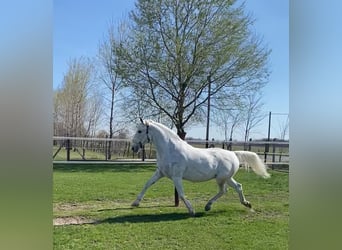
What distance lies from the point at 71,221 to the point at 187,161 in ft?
2.95

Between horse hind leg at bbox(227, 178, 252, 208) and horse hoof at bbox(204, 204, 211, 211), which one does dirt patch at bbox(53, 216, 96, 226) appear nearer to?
horse hoof at bbox(204, 204, 211, 211)

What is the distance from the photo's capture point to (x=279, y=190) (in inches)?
113

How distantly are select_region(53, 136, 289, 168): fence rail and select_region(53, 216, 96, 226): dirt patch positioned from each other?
67cm

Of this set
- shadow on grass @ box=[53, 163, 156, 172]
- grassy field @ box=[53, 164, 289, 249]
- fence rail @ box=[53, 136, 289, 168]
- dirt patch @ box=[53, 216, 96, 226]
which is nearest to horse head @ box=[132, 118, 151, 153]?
fence rail @ box=[53, 136, 289, 168]

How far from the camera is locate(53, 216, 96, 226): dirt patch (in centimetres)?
196

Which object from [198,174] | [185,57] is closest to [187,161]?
[198,174]

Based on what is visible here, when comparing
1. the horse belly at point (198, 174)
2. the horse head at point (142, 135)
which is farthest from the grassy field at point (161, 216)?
the horse head at point (142, 135)

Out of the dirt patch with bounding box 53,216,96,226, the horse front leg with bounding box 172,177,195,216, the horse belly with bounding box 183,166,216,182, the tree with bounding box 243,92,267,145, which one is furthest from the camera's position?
the tree with bounding box 243,92,267,145

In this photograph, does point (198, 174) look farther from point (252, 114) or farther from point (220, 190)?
point (252, 114)

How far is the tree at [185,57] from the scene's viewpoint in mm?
3879

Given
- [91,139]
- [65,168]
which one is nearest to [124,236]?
[65,168]

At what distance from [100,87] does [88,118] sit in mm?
602

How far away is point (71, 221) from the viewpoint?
204 centimetres
